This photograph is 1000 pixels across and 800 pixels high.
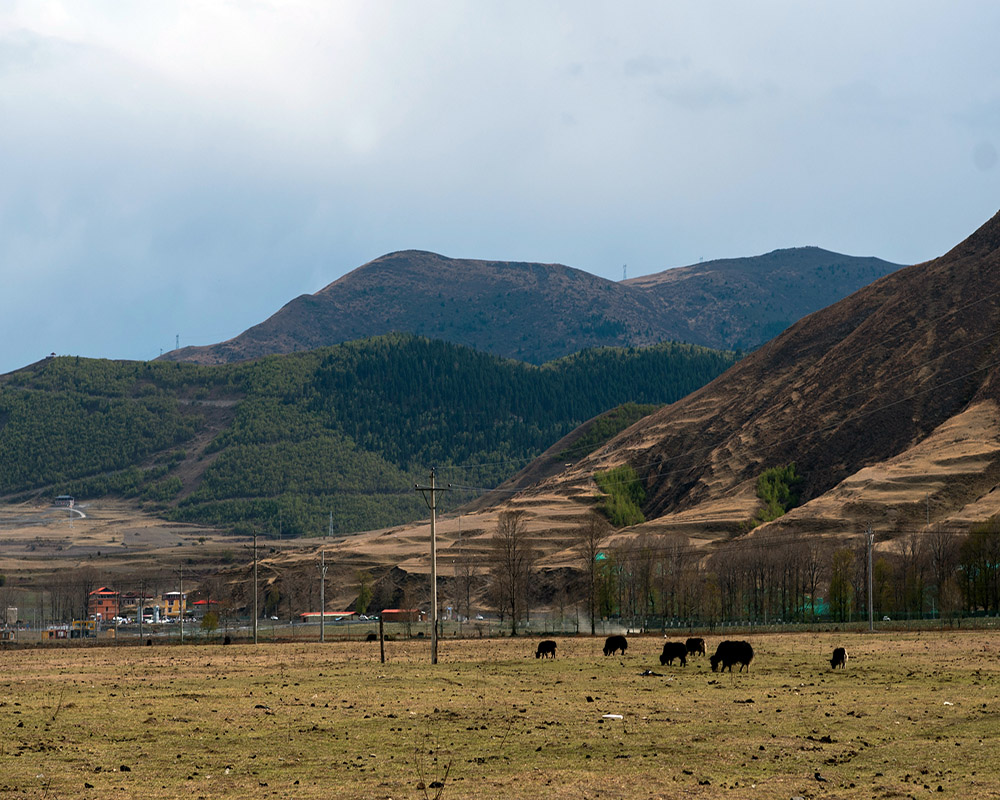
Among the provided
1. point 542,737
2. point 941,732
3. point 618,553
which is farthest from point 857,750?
point 618,553

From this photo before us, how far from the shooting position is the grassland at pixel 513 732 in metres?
25.0

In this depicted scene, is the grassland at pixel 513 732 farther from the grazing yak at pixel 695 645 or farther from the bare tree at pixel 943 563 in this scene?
the bare tree at pixel 943 563

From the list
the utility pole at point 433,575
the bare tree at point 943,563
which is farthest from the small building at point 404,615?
the utility pole at point 433,575

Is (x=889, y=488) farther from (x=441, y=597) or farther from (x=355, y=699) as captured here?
(x=355, y=699)

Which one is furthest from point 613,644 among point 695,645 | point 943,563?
point 943,563

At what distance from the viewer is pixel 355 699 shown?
139 feet

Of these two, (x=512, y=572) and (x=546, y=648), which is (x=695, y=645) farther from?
(x=512, y=572)

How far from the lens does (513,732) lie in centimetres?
3250

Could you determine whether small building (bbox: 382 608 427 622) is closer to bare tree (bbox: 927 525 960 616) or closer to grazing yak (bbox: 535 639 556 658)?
bare tree (bbox: 927 525 960 616)

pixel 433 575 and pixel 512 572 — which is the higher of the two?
pixel 433 575

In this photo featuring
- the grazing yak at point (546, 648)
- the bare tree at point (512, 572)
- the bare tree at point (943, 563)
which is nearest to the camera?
the grazing yak at point (546, 648)

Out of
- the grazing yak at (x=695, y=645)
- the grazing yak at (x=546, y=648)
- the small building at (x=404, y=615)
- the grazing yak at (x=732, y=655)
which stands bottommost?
the small building at (x=404, y=615)

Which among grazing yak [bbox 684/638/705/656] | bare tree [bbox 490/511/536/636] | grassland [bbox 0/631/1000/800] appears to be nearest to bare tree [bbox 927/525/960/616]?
bare tree [bbox 490/511/536/636]

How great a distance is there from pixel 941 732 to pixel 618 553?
14756cm
